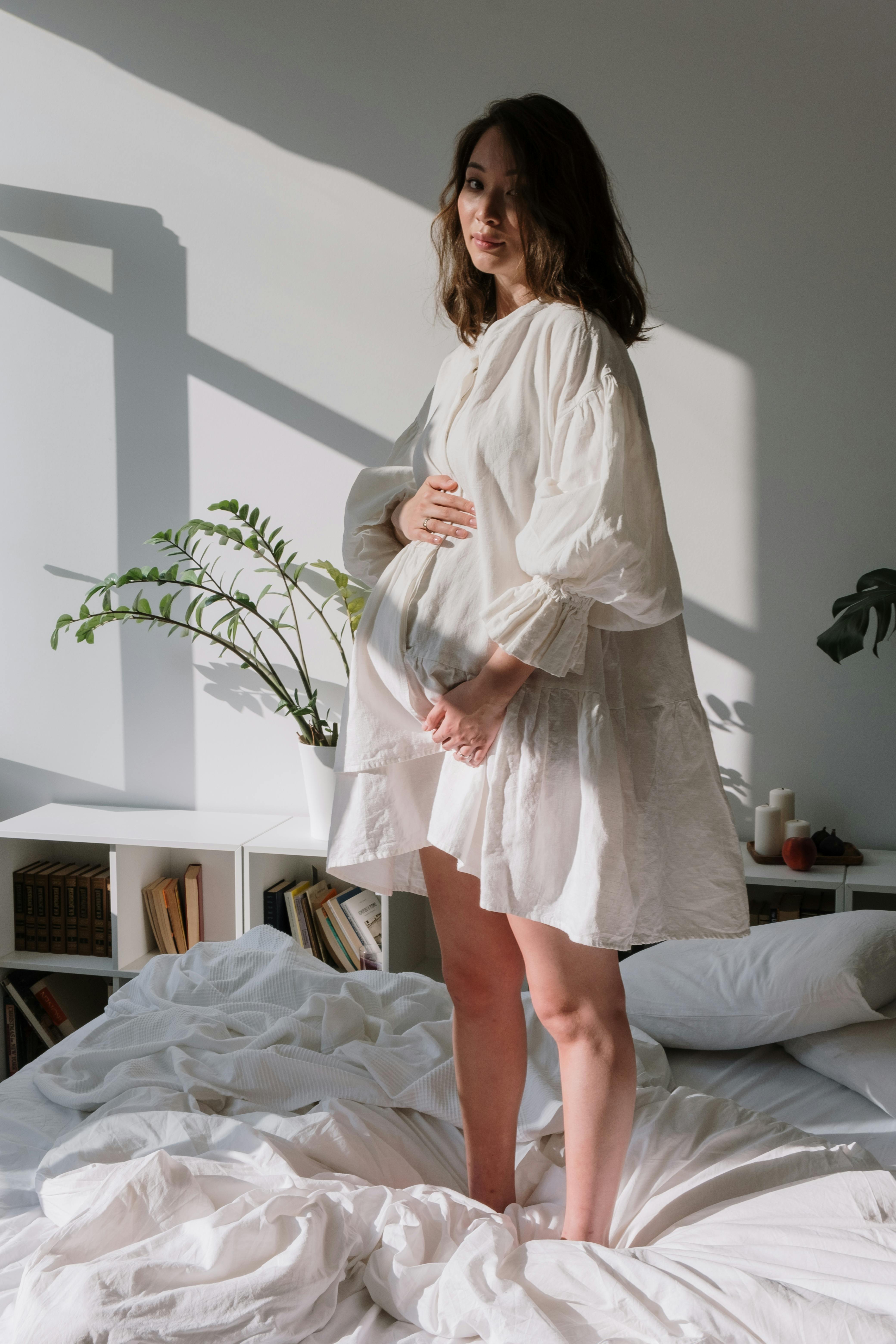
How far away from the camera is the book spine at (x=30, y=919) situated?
294 cm

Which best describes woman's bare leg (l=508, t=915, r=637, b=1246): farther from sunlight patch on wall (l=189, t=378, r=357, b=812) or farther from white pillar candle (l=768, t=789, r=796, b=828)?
sunlight patch on wall (l=189, t=378, r=357, b=812)

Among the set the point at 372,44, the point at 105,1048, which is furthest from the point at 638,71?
the point at 105,1048

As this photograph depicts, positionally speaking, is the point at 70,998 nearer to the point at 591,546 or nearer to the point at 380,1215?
the point at 380,1215

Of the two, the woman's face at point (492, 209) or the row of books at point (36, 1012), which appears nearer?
the woman's face at point (492, 209)

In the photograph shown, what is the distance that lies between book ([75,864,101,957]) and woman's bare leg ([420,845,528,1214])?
184cm

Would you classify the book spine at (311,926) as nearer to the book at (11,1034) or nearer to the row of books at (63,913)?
the row of books at (63,913)

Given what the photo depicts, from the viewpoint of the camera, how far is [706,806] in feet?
3.85

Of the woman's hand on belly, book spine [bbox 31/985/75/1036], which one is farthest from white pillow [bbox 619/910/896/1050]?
book spine [bbox 31/985/75/1036]

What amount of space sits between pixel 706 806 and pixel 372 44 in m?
2.51

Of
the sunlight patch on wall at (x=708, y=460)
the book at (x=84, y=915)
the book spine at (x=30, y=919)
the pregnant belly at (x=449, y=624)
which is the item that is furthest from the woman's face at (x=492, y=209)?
the book spine at (x=30, y=919)

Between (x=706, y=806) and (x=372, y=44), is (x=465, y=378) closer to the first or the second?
(x=706, y=806)

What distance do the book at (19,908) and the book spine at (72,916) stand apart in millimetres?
130

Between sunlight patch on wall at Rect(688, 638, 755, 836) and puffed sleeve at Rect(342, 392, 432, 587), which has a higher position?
puffed sleeve at Rect(342, 392, 432, 587)

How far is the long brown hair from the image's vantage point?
118cm
